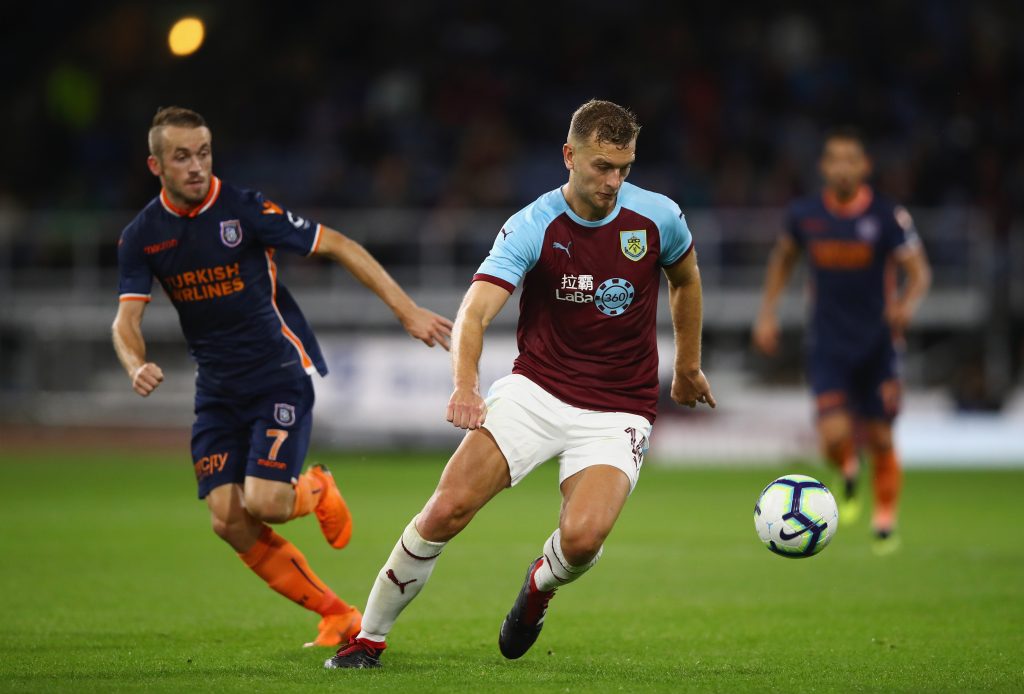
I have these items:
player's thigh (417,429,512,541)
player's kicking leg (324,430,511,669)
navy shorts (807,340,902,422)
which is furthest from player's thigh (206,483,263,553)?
navy shorts (807,340,902,422)

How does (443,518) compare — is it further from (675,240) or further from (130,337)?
(130,337)

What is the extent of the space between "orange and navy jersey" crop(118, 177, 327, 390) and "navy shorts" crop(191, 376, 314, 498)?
89mm

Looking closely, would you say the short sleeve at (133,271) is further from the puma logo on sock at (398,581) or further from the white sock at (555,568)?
the white sock at (555,568)

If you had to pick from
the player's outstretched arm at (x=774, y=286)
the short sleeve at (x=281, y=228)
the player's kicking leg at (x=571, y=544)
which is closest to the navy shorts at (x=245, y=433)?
the short sleeve at (x=281, y=228)

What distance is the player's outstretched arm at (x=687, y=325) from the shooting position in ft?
21.0

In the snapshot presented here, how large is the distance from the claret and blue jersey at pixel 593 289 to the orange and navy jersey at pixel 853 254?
483cm

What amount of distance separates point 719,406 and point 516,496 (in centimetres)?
399

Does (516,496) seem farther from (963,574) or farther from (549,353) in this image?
(549,353)

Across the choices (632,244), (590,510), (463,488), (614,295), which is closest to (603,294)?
Result: (614,295)

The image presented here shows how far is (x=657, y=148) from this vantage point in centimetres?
2156

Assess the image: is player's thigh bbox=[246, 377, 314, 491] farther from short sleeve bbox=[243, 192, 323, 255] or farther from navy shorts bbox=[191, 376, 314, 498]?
short sleeve bbox=[243, 192, 323, 255]

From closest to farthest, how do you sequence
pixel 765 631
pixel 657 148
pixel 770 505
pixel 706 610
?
pixel 770 505 < pixel 765 631 < pixel 706 610 < pixel 657 148

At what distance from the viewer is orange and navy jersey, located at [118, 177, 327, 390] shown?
693 centimetres

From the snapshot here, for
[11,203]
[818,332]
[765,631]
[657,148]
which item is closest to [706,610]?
[765,631]
